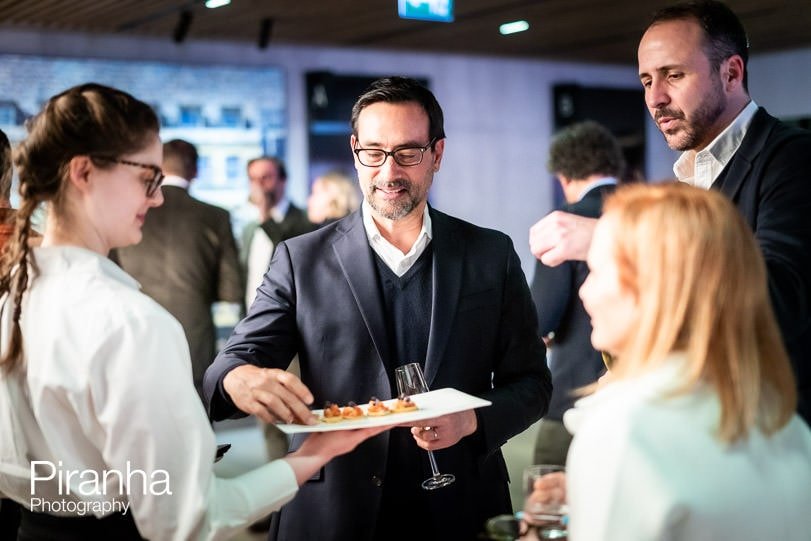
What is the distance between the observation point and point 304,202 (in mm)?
9070

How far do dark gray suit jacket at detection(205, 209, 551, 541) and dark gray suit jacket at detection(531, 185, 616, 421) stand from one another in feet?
5.61

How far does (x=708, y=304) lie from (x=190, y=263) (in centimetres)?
432

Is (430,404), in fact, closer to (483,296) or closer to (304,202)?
(483,296)

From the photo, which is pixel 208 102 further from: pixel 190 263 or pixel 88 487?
pixel 88 487

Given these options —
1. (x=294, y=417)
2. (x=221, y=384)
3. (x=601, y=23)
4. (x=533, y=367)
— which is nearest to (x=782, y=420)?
(x=294, y=417)

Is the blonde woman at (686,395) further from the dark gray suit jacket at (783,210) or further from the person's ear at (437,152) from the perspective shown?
the person's ear at (437,152)

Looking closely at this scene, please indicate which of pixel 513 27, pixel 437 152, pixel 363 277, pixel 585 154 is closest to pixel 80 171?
pixel 363 277

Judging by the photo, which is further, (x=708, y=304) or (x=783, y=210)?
(x=783, y=210)

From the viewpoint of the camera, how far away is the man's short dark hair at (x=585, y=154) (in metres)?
4.66

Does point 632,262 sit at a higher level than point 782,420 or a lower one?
higher

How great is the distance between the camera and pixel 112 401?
62.0 inches

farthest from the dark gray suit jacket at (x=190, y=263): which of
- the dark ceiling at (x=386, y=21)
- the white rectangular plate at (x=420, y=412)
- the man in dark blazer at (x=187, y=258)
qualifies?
the white rectangular plate at (x=420, y=412)

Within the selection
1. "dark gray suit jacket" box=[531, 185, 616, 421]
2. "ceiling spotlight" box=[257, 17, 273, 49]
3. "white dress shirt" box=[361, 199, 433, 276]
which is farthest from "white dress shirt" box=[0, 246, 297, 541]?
"ceiling spotlight" box=[257, 17, 273, 49]

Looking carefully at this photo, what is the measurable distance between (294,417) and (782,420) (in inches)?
35.8
